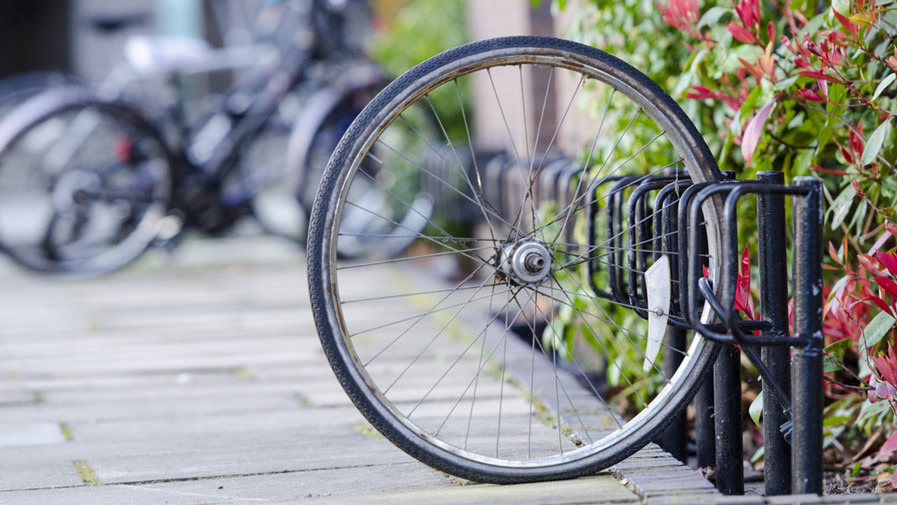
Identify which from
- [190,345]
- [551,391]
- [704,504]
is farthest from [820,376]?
[190,345]

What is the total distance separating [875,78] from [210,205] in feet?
12.1

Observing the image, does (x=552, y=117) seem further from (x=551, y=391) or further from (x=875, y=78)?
(x=875, y=78)

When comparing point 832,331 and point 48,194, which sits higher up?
point 48,194

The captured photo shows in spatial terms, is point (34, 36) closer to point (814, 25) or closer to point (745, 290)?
point (814, 25)

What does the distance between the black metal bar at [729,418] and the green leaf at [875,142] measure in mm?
383

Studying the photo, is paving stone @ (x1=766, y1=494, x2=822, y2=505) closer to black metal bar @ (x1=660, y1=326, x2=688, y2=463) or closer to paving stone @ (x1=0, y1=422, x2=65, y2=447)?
black metal bar @ (x1=660, y1=326, x2=688, y2=463)

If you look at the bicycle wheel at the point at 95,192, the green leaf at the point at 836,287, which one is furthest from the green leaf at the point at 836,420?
the bicycle wheel at the point at 95,192

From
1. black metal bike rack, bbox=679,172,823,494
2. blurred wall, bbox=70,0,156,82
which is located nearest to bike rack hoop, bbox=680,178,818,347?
black metal bike rack, bbox=679,172,823,494

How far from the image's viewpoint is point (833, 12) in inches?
71.8

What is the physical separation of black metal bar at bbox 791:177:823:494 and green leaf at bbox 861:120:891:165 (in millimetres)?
206

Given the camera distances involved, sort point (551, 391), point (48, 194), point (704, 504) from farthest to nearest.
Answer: point (48, 194) < point (551, 391) < point (704, 504)

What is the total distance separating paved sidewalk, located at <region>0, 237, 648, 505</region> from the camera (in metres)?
1.93

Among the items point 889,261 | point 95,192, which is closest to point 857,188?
point 889,261

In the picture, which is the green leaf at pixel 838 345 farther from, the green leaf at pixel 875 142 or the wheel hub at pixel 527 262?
the wheel hub at pixel 527 262
